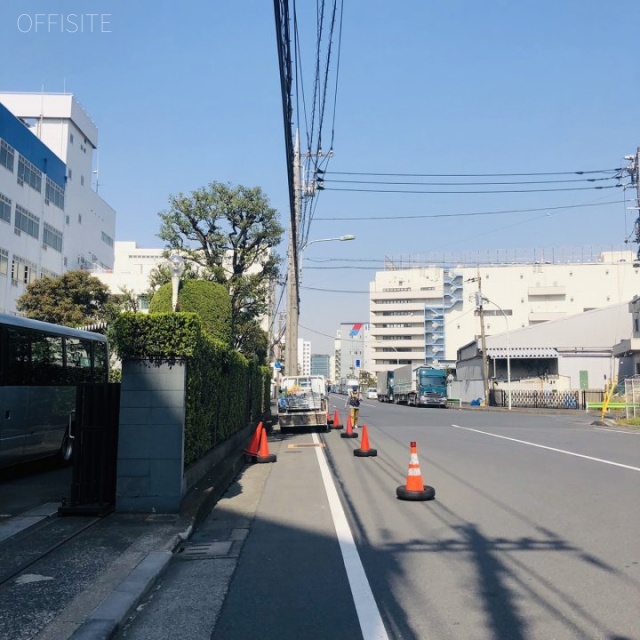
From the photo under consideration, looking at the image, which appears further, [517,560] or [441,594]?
[517,560]

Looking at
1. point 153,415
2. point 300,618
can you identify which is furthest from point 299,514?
point 300,618

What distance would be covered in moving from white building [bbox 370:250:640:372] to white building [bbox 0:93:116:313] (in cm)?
5015

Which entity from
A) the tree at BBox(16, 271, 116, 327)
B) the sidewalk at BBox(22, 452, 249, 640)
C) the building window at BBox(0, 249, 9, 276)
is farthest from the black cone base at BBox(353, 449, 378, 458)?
the building window at BBox(0, 249, 9, 276)

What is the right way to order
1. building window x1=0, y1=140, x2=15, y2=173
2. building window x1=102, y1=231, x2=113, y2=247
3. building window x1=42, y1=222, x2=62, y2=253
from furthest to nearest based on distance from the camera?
1. building window x1=102, y1=231, x2=113, y2=247
2. building window x1=42, y1=222, x2=62, y2=253
3. building window x1=0, y1=140, x2=15, y2=173

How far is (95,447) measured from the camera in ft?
28.0

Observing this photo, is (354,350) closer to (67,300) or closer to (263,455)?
(67,300)

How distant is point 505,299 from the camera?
10719 cm

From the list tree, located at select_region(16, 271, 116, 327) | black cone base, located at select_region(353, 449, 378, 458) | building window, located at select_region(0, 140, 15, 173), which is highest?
building window, located at select_region(0, 140, 15, 173)

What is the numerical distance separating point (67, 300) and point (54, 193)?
22.1 metres

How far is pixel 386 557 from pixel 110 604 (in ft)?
9.13

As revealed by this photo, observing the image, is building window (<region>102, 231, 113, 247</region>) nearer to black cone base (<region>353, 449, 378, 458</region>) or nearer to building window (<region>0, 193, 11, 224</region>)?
building window (<region>0, 193, 11, 224</region>)

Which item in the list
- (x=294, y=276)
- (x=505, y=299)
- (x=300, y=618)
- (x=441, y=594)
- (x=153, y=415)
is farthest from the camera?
(x=505, y=299)

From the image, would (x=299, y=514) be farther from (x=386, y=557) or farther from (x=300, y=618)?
(x=300, y=618)

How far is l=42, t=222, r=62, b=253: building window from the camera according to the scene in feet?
178
